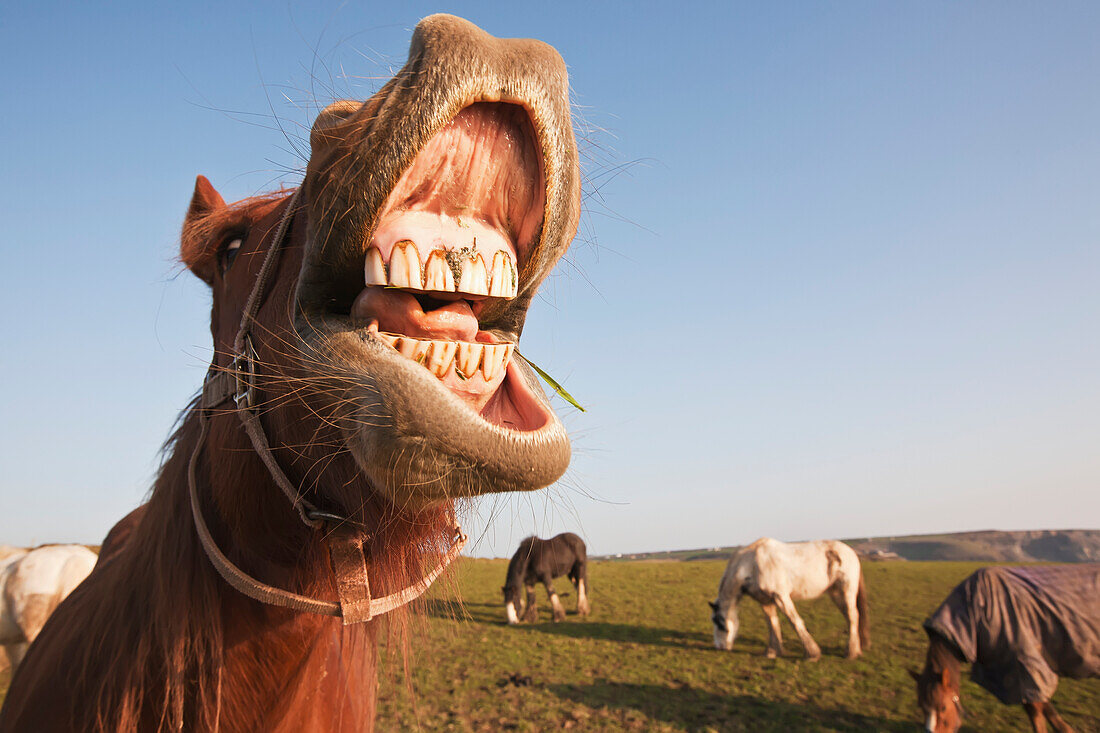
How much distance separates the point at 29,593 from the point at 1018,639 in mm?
13694

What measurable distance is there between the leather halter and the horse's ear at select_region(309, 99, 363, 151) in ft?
0.72

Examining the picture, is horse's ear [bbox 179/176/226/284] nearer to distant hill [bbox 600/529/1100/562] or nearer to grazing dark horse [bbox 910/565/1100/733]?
grazing dark horse [bbox 910/565/1100/733]

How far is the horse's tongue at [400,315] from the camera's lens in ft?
3.34

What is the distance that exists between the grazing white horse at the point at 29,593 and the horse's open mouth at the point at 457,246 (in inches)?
404

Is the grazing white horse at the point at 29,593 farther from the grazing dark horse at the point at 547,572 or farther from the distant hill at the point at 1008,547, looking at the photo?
the distant hill at the point at 1008,547

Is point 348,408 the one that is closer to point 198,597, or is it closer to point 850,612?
point 198,597

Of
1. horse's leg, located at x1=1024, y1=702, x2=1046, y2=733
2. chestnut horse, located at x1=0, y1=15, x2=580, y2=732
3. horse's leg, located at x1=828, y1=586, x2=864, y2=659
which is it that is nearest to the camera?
chestnut horse, located at x1=0, y1=15, x2=580, y2=732

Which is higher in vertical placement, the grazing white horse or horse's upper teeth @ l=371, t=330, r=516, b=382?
horse's upper teeth @ l=371, t=330, r=516, b=382

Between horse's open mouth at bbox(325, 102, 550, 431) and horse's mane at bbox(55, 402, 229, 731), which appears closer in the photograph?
horse's open mouth at bbox(325, 102, 550, 431)

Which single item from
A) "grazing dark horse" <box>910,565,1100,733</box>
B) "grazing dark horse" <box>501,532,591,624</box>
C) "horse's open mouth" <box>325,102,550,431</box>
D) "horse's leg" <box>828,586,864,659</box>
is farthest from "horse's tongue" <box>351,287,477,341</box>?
"grazing dark horse" <box>501,532,591,624</box>

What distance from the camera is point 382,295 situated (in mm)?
1022

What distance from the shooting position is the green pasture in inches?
328

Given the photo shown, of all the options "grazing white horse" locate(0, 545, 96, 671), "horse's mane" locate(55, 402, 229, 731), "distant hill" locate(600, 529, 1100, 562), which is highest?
"horse's mane" locate(55, 402, 229, 731)

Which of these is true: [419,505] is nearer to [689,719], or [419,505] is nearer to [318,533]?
[318,533]
